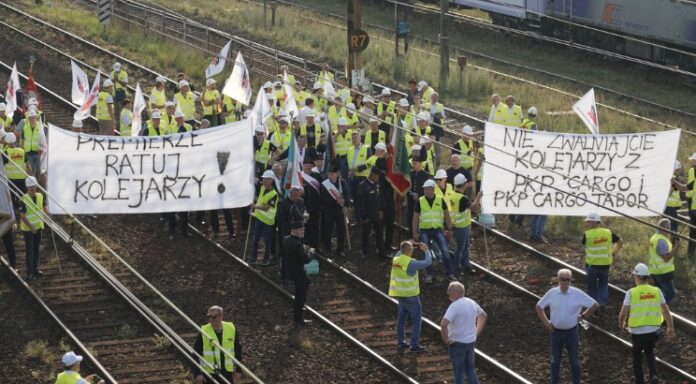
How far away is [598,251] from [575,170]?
1.91 m

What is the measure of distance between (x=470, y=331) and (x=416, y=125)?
337 inches

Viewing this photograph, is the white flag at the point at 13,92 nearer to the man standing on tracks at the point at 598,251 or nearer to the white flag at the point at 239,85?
the white flag at the point at 239,85

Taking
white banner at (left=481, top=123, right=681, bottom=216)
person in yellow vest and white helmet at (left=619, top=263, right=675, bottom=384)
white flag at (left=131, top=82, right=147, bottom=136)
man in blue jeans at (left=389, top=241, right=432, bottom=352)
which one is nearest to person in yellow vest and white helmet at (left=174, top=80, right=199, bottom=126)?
white flag at (left=131, top=82, right=147, bottom=136)

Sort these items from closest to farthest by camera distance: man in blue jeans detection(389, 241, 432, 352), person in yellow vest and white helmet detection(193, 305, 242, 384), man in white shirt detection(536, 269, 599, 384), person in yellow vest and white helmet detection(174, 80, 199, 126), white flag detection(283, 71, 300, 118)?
person in yellow vest and white helmet detection(193, 305, 242, 384) < man in white shirt detection(536, 269, 599, 384) < man in blue jeans detection(389, 241, 432, 352) < white flag detection(283, 71, 300, 118) < person in yellow vest and white helmet detection(174, 80, 199, 126)

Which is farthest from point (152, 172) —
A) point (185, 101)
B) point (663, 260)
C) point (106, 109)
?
point (106, 109)

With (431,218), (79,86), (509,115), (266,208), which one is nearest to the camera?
(431,218)

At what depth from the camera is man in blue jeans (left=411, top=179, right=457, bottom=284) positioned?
1877 centimetres

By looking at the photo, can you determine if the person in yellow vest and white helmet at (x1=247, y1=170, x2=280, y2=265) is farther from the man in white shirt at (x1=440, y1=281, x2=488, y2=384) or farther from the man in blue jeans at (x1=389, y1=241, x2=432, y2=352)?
the man in white shirt at (x1=440, y1=281, x2=488, y2=384)

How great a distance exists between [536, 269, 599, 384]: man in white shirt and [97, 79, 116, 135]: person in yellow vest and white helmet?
12.7m

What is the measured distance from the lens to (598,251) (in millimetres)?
17625

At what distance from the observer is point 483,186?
18797 millimetres

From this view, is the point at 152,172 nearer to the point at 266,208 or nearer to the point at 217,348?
the point at 266,208

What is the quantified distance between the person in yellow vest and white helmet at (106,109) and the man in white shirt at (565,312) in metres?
12.7

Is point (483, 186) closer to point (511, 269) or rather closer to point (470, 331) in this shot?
point (511, 269)
